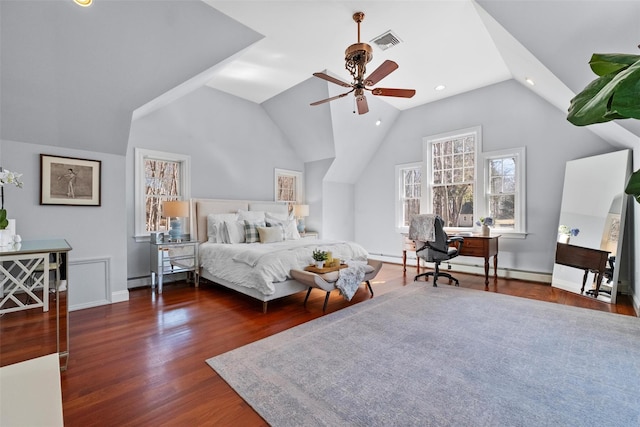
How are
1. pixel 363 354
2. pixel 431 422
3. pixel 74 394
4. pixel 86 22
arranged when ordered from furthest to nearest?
pixel 86 22 → pixel 363 354 → pixel 74 394 → pixel 431 422

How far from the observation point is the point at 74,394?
1.83 metres

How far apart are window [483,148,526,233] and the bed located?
2.58m

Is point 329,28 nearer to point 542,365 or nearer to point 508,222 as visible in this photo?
point 542,365

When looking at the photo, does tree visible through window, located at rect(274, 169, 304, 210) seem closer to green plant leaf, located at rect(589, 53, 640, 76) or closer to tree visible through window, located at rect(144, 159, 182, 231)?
tree visible through window, located at rect(144, 159, 182, 231)

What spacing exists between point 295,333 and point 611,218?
4318 millimetres

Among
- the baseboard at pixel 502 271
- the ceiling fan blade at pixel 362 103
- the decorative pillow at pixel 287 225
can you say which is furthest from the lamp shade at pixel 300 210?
the ceiling fan blade at pixel 362 103

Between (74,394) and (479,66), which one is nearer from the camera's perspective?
(74,394)

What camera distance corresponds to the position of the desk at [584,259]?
144 inches

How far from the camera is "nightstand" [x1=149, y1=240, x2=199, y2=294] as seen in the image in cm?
418

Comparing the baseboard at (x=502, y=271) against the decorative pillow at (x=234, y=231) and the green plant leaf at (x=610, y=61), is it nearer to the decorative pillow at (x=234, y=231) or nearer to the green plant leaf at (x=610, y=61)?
the decorative pillow at (x=234, y=231)

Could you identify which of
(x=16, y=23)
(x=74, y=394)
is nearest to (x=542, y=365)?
(x=74, y=394)

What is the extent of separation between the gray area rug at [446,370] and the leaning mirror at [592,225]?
2.72ft

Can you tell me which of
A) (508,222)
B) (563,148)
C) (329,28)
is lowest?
(508,222)

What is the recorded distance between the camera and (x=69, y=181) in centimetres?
339
